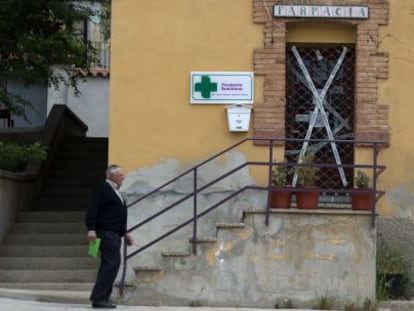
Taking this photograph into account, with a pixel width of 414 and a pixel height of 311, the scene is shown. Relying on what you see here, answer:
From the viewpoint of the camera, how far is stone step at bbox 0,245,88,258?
11.6 metres

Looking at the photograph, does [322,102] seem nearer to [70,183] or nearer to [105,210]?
[105,210]

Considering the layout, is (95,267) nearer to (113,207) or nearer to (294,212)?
(113,207)

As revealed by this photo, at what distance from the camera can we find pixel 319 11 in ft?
35.4

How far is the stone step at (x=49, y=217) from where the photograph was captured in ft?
41.4

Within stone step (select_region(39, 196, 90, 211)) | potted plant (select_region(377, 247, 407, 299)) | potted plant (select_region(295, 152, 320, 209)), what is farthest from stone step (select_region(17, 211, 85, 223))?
potted plant (select_region(377, 247, 407, 299))

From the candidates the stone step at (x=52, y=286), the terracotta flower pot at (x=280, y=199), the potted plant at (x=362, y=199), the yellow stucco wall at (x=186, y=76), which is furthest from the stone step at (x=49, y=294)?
the potted plant at (x=362, y=199)

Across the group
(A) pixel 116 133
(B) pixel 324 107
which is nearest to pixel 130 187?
(A) pixel 116 133

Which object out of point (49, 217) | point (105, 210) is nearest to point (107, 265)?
point (105, 210)

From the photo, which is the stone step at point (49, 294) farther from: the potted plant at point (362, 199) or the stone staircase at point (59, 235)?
the potted plant at point (362, 199)

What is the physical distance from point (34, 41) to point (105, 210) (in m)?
4.15

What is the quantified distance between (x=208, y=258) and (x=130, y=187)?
63.9 inches

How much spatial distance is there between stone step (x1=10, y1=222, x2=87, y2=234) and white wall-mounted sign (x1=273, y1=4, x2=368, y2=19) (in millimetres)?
4458

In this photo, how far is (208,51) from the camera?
10805 mm

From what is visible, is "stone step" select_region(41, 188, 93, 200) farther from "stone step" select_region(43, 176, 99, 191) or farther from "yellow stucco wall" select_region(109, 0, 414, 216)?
"yellow stucco wall" select_region(109, 0, 414, 216)
